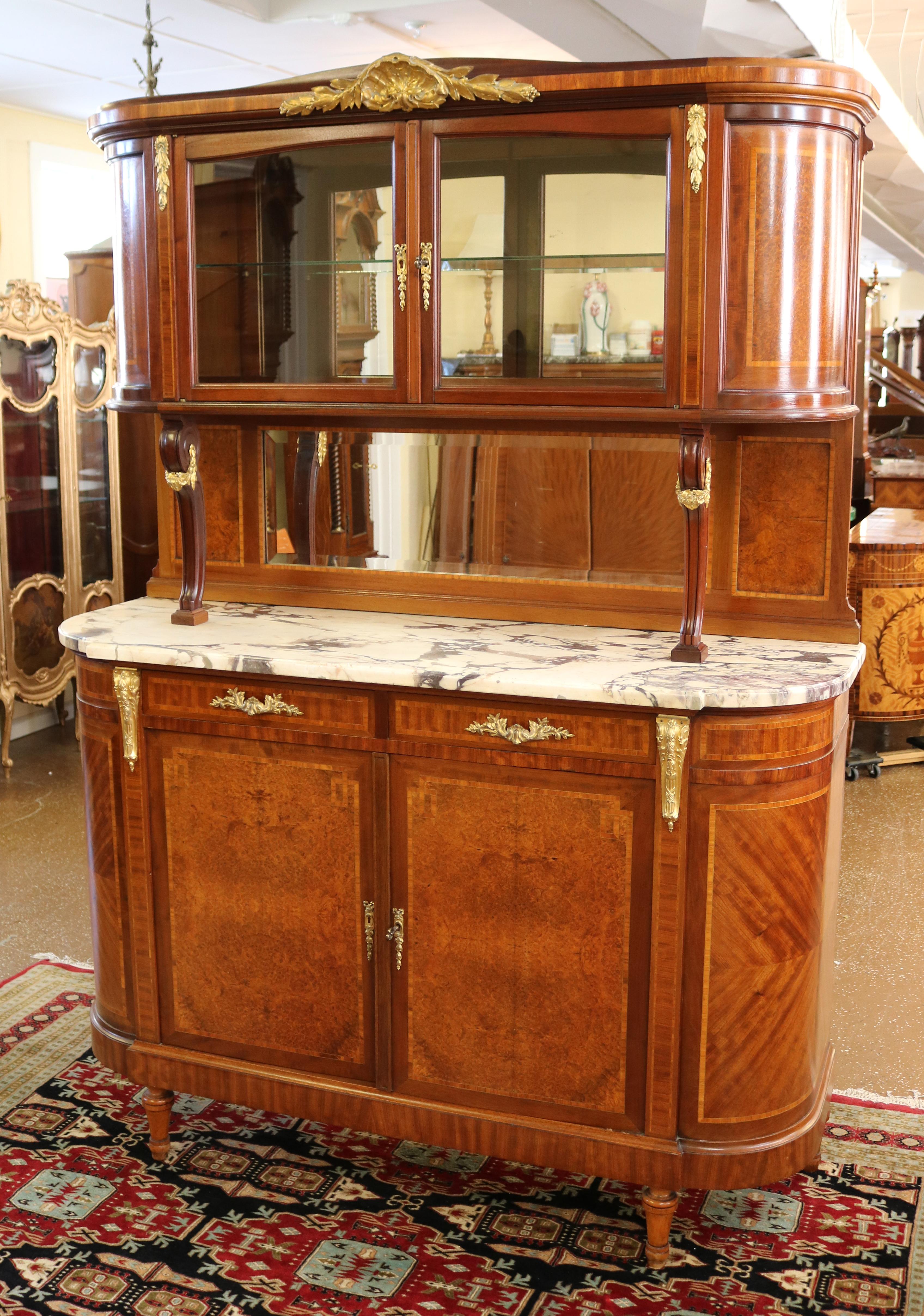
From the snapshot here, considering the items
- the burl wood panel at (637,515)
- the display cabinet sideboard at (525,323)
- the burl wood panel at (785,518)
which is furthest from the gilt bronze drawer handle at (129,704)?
the burl wood panel at (785,518)

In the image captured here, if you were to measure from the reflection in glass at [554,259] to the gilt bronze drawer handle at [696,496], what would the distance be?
20 cm

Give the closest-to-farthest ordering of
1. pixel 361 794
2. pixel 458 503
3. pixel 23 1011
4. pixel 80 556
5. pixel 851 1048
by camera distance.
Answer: pixel 361 794 < pixel 458 503 < pixel 851 1048 < pixel 23 1011 < pixel 80 556

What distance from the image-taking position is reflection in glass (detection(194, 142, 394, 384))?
2605 millimetres

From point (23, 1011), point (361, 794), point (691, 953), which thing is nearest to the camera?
point (691, 953)

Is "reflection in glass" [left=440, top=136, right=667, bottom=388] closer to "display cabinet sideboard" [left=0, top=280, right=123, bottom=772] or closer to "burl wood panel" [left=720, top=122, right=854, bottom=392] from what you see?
"burl wood panel" [left=720, top=122, right=854, bottom=392]

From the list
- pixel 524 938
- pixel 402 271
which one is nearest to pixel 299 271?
pixel 402 271

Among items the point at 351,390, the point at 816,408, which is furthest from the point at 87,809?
the point at 816,408

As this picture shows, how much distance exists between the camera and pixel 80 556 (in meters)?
5.66

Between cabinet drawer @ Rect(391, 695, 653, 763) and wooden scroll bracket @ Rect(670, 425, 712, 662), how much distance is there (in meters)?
0.25

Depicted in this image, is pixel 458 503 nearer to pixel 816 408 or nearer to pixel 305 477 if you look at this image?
pixel 305 477

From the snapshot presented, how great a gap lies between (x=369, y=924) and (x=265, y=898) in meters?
0.24

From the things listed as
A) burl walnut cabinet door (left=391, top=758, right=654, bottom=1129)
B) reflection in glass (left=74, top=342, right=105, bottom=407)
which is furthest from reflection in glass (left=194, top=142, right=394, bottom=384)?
reflection in glass (left=74, top=342, right=105, bottom=407)

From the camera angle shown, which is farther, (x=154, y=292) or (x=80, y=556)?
(x=80, y=556)

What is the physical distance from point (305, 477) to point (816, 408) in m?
1.23
